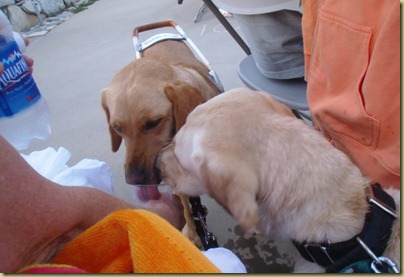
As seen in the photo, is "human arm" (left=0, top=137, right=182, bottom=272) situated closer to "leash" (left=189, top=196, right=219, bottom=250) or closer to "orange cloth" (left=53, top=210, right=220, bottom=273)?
"orange cloth" (left=53, top=210, right=220, bottom=273)

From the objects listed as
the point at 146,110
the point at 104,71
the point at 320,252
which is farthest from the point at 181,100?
the point at 104,71

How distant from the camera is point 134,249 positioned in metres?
0.91

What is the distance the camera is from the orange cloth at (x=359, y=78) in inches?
40.4

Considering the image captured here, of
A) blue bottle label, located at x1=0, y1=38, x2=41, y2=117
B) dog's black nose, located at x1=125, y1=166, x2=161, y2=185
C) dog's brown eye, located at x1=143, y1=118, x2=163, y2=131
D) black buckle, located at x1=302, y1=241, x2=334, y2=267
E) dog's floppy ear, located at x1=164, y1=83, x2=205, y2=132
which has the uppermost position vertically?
blue bottle label, located at x1=0, y1=38, x2=41, y2=117

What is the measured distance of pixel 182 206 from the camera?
196 centimetres

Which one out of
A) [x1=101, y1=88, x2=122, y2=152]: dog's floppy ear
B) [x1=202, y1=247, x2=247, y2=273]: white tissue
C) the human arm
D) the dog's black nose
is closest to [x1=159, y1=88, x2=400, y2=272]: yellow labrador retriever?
[x1=202, y1=247, x2=247, y2=273]: white tissue

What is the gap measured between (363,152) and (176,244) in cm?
63

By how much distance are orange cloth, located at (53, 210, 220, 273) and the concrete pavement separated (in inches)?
39.4

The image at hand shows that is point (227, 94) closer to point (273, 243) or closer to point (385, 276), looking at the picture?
point (385, 276)

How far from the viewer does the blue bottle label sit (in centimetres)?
127

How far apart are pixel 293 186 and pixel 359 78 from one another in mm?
364

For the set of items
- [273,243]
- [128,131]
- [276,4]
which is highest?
[276,4]

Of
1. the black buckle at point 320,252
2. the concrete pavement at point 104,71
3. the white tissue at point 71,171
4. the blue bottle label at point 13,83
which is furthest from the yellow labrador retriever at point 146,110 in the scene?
the black buckle at point 320,252

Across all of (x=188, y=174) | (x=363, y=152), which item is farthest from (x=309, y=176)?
(x=188, y=174)
